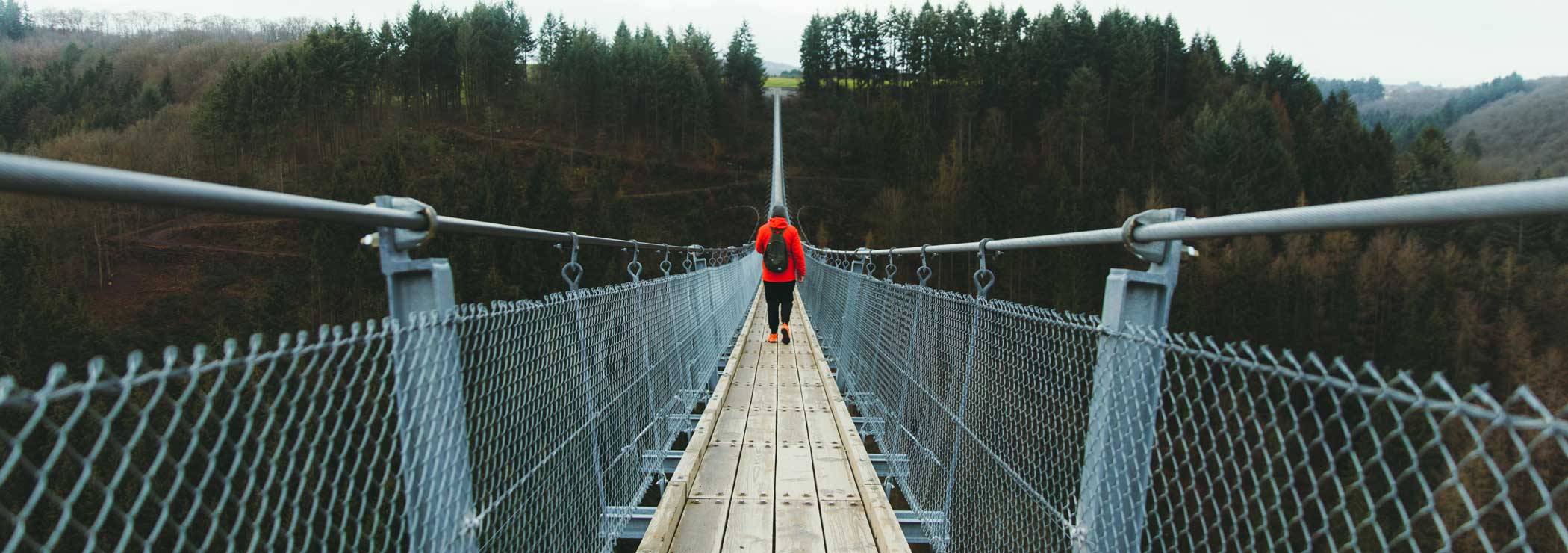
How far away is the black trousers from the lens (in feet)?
20.8

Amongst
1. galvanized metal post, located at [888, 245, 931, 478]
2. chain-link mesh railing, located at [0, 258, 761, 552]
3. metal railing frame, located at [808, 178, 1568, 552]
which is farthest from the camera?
galvanized metal post, located at [888, 245, 931, 478]

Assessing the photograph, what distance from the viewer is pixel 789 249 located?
603 cm

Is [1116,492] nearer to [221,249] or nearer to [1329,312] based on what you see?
[1329,312]

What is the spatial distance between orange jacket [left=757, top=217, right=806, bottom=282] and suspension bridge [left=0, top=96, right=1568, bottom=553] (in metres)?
1.57

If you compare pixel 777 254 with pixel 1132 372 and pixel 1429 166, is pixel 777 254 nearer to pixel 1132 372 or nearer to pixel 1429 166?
pixel 1132 372

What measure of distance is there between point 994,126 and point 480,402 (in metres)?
57.7

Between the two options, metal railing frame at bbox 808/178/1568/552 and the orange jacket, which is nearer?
metal railing frame at bbox 808/178/1568/552

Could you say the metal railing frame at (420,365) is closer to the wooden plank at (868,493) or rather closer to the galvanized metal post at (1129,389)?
the galvanized metal post at (1129,389)

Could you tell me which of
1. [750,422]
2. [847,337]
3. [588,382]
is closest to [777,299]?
[847,337]

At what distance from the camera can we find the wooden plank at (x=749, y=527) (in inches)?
98.7

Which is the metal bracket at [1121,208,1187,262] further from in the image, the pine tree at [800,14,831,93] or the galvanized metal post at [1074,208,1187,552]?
the pine tree at [800,14,831,93]

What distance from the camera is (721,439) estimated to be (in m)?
3.75

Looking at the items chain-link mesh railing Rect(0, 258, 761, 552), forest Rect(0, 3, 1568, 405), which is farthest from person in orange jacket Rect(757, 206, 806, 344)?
forest Rect(0, 3, 1568, 405)

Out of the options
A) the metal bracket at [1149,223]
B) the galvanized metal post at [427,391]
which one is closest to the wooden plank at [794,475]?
the galvanized metal post at [427,391]
